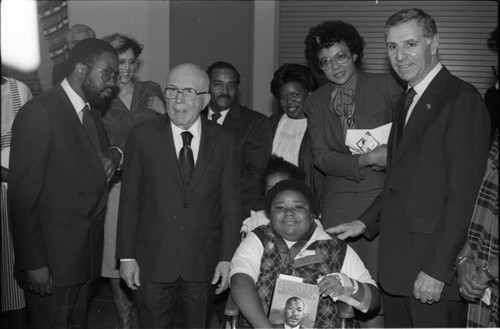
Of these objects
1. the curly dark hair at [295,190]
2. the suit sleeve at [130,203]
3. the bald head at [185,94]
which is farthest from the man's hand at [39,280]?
the curly dark hair at [295,190]

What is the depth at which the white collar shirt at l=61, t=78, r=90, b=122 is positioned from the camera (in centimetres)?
314

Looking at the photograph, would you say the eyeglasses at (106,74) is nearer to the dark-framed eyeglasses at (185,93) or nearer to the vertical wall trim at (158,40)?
the dark-framed eyeglasses at (185,93)

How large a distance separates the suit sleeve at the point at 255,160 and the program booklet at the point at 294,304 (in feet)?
3.44

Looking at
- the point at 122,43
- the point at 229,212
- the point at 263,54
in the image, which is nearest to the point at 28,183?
the point at 229,212

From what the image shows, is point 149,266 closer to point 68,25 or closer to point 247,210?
point 247,210

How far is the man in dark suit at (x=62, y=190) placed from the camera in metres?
2.96

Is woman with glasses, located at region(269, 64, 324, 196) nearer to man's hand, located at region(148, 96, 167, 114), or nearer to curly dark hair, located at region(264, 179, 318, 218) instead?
man's hand, located at region(148, 96, 167, 114)

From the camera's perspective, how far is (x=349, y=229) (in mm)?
3188

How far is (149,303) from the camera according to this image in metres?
3.21

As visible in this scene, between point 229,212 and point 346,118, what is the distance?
743 millimetres

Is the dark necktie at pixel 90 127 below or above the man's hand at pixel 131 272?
above

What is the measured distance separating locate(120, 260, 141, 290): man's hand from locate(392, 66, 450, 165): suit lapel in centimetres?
130

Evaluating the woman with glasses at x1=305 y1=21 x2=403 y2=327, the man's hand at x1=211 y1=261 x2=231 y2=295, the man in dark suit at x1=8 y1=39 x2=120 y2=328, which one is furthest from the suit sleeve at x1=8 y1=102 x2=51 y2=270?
the woman with glasses at x1=305 y1=21 x2=403 y2=327

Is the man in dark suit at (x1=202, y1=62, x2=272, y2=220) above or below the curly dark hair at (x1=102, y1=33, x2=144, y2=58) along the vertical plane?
below
